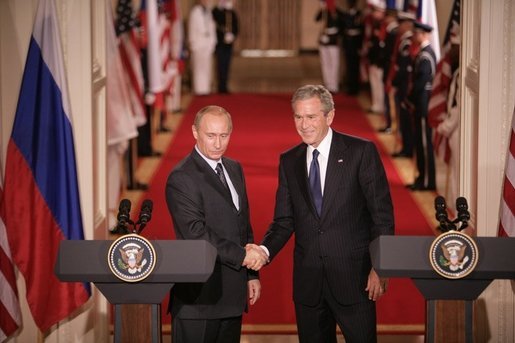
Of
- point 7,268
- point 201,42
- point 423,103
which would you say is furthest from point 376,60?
point 7,268

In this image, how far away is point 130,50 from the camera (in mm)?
12797

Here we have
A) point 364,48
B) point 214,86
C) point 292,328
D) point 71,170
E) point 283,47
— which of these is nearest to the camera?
point 71,170

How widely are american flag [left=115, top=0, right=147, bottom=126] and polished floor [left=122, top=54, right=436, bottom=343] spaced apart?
115 cm

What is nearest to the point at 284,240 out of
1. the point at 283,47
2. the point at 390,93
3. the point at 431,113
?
the point at 431,113

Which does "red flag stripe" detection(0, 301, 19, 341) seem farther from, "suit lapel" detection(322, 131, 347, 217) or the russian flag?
"suit lapel" detection(322, 131, 347, 217)

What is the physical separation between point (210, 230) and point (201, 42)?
15550 millimetres

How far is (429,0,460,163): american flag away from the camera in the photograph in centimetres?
1205

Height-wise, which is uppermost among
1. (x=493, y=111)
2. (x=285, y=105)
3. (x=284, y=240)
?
(x=493, y=111)

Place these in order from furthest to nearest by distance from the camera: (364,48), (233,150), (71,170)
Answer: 1. (364,48)
2. (233,150)
3. (71,170)

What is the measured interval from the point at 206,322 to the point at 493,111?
2715mm

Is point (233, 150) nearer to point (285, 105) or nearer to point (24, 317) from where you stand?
point (285, 105)

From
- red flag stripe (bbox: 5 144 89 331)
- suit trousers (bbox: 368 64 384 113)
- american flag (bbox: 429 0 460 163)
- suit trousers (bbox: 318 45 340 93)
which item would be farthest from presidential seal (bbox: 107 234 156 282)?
suit trousers (bbox: 318 45 340 93)

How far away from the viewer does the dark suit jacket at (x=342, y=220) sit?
244 inches

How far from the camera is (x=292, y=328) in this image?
333 inches
